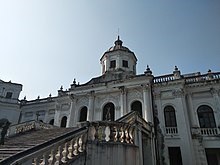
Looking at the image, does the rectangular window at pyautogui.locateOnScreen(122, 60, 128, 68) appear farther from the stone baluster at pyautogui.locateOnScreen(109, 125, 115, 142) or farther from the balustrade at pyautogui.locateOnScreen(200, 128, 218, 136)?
the stone baluster at pyautogui.locateOnScreen(109, 125, 115, 142)

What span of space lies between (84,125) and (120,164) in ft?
6.77

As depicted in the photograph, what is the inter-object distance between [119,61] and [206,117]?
1148 centimetres

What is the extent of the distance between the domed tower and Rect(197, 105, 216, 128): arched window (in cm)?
874

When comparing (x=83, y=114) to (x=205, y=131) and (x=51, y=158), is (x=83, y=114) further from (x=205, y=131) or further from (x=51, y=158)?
(x=51, y=158)

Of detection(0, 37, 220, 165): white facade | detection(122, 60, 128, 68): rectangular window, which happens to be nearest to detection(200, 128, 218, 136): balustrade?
detection(0, 37, 220, 165): white facade

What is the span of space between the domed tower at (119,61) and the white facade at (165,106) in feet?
0.57

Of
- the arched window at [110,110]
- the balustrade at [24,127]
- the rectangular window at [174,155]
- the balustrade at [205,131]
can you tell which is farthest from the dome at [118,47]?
the balustrade at [24,127]

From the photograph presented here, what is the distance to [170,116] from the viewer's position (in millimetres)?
15227

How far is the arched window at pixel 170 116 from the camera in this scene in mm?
14916

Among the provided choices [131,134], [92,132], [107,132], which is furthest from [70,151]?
[131,134]

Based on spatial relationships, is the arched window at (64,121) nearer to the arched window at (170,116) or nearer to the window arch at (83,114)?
the window arch at (83,114)

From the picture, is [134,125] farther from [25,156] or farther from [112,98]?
[112,98]

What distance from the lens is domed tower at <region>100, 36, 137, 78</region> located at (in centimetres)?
2039

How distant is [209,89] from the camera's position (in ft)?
49.2
